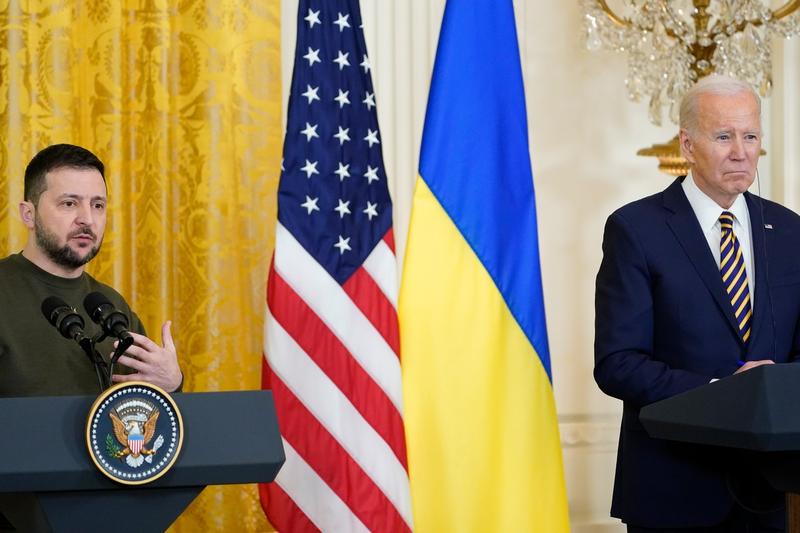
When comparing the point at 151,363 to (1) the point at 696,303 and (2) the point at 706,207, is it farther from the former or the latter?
(2) the point at 706,207

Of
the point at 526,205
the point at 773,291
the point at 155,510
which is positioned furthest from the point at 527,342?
the point at 155,510

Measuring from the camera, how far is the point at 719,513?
2.68 meters

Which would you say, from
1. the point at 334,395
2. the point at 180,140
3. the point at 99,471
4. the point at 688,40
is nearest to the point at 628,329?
the point at 334,395

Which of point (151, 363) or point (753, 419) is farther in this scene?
point (151, 363)

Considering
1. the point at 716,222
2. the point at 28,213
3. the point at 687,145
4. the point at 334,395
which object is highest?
the point at 687,145

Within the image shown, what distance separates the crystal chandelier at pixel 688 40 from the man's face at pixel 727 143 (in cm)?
168

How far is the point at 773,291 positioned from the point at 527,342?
100cm


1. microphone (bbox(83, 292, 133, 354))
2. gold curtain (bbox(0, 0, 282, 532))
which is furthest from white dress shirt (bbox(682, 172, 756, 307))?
gold curtain (bbox(0, 0, 282, 532))

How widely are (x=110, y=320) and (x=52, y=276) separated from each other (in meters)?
0.66

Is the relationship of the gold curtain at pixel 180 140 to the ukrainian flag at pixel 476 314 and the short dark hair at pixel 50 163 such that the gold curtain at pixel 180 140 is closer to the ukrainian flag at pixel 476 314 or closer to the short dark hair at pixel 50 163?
the ukrainian flag at pixel 476 314

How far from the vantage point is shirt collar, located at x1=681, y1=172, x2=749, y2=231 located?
2.86 metres

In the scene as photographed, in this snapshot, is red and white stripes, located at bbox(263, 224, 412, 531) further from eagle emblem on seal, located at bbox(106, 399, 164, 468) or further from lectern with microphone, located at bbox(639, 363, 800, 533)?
eagle emblem on seal, located at bbox(106, 399, 164, 468)

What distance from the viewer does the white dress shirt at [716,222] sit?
113 inches

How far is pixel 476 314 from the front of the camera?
359 centimetres
